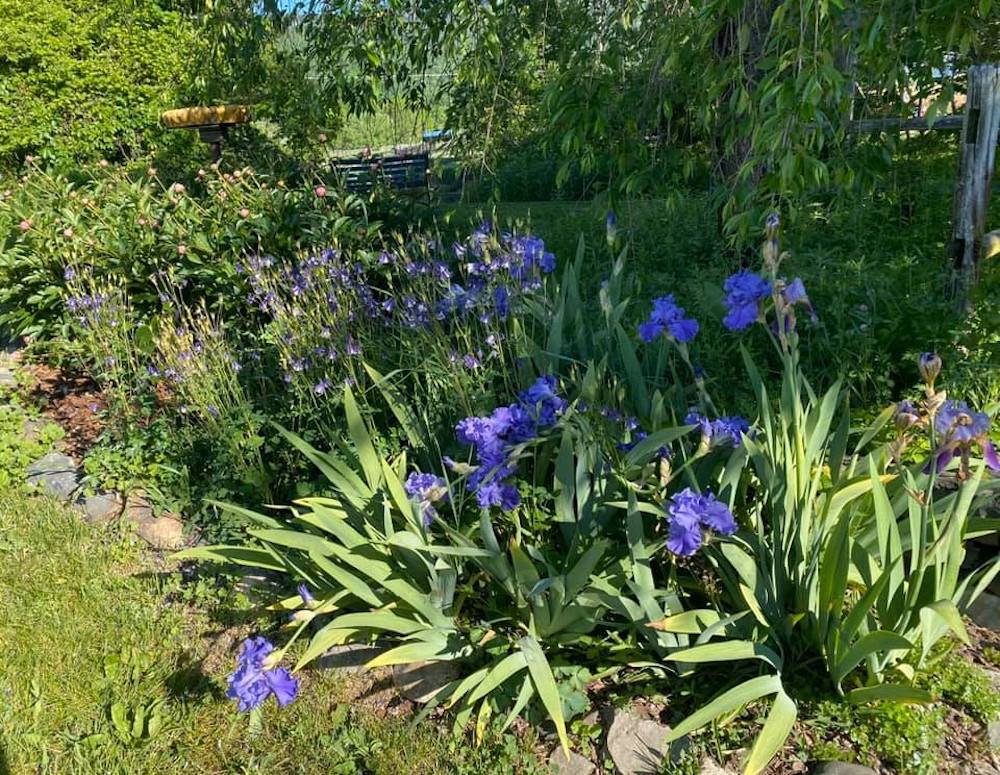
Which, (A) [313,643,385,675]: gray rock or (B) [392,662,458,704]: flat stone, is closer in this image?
(B) [392,662,458,704]: flat stone

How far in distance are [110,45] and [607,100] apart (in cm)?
770

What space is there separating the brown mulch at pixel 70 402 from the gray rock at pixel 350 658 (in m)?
1.94

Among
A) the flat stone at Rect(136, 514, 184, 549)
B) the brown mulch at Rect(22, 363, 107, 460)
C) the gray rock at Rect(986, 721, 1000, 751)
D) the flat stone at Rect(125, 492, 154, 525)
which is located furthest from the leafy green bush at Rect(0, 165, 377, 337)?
the gray rock at Rect(986, 721, 1000, 751)

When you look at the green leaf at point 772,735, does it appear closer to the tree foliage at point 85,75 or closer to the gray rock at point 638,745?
the gray rock at point 638,745

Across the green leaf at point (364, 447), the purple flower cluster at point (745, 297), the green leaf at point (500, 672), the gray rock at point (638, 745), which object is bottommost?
the gray rock at point (638, 745)

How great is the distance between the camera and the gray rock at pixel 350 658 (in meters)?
2.27

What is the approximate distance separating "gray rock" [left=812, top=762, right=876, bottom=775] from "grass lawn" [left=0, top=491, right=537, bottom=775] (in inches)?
25.3

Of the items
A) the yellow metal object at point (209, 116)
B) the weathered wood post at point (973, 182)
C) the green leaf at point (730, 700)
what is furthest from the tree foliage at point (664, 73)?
the yellow metal object at point (209, 116)

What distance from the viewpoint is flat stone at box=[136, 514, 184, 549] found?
9.89ft

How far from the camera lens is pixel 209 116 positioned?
252 inches

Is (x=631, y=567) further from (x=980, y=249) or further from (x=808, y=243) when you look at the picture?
(x=808, y=243)

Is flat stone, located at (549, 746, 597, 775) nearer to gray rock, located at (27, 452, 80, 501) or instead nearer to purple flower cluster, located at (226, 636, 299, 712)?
purple flower cluster, located at (226, 636, 299, 712)

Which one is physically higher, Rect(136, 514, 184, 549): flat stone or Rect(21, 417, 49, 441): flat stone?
Rect(21, 417, 49, 441): flat stone

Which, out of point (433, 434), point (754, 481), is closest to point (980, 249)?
point (754, 481)
